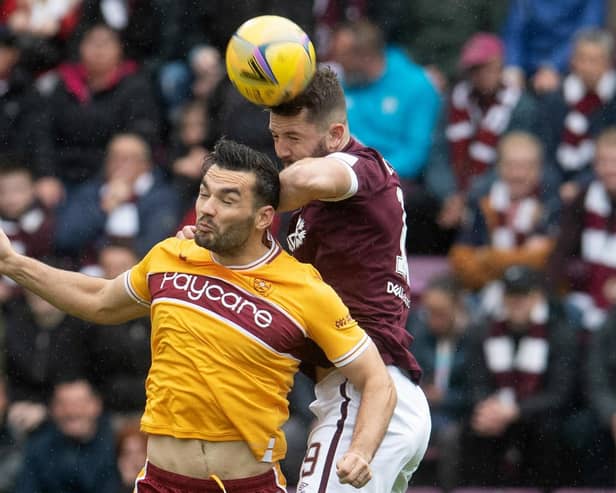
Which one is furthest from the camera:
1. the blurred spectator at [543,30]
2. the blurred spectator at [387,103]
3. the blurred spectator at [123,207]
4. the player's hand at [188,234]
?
the blurred spectator at [543,30]

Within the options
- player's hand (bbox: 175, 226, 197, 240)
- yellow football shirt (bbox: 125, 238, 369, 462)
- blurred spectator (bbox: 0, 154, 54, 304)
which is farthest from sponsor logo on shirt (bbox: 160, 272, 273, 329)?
blurred spectator (bbox: 0, 154, 54, 304)

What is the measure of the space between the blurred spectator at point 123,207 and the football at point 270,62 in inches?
192

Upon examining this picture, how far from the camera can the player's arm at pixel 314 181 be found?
237 inches

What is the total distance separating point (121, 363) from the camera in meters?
10.5

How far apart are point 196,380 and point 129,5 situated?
7.20 m

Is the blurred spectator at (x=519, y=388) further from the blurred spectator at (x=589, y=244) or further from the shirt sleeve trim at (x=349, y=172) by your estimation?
the shirt sleeve trim at (x=349, y=172)

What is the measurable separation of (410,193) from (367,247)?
16.5 feet

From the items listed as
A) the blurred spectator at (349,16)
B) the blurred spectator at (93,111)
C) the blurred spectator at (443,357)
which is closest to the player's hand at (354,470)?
the blurred spectator at (443,357)

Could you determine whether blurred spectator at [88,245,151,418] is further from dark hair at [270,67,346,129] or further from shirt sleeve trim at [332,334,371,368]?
shirt sleeve trim at [332,334,371,368]

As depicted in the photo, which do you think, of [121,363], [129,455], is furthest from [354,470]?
[121,363]

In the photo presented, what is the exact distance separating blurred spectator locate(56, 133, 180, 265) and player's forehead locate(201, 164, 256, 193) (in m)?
5.07

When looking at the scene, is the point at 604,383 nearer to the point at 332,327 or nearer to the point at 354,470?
the point at 332,327

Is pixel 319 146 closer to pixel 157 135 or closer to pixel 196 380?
pixel 196 380

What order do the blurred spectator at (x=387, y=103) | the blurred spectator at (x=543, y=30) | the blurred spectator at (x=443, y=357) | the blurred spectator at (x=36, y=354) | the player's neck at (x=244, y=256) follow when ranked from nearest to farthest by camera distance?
the player's neck at (x=244, y=256)
the blurred spectator at (x=443, y=357)
the blurred spectator at (x=36, y=354)
the blurred spectator at (x=387, y=103)
the blurred spectator at (x=543, y=30)
